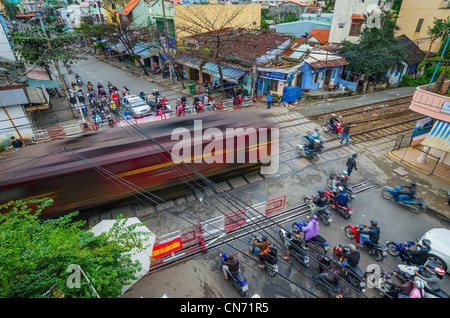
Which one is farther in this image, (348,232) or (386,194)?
(386,194)

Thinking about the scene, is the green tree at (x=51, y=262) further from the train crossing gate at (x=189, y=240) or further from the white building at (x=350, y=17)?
the white building at (x=350, y=17)

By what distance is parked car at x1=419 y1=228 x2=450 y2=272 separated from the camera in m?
7.94

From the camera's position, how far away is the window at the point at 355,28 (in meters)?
27.9

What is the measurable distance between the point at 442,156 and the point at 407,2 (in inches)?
1310

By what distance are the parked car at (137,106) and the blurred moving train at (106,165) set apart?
29.3 ft

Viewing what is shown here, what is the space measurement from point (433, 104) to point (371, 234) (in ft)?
26.3

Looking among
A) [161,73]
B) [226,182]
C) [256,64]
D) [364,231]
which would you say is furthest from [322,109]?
[161,73]

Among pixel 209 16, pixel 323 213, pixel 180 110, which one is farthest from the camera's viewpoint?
pixel 209 16

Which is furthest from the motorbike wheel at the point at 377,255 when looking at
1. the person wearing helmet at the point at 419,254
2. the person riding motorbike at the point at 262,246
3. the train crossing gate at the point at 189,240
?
the person riding motorbike at the point at 262,246

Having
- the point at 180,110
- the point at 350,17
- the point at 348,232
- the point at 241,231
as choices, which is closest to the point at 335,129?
the point at 348,232

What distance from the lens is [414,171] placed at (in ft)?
43.2

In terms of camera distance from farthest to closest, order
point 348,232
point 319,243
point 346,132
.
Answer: point 346,132 → point 348,232 → point 319,243

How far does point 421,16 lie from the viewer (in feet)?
108

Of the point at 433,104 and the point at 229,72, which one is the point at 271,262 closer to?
the point at 433,104
